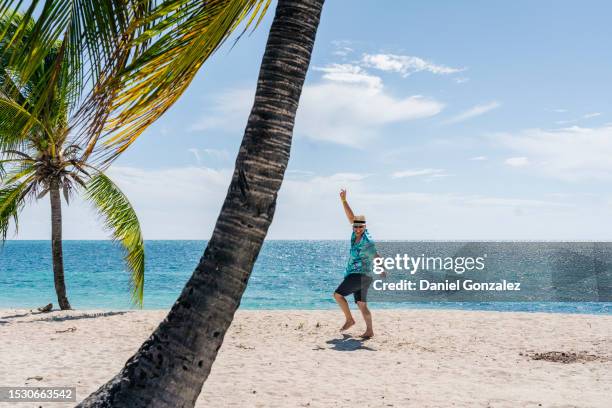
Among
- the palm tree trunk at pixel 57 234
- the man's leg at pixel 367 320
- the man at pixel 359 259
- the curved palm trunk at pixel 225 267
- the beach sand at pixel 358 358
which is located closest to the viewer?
the curved palm trunk at pixel 225 267

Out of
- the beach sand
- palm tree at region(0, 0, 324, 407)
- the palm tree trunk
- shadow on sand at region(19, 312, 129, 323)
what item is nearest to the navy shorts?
the beach sand

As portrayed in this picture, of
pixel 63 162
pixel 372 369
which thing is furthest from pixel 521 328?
pixel 63 162

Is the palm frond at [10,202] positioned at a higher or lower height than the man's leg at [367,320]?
higher

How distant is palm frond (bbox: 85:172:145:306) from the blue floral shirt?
643 centimetres

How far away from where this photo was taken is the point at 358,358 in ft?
29.8

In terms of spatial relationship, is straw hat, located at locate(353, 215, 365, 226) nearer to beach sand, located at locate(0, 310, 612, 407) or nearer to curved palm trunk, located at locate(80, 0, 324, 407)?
beach sand, located at locate(0, 310, 612, 407)

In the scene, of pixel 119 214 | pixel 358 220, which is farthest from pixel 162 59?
pixel 119 214

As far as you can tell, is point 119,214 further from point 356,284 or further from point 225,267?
point 225,267

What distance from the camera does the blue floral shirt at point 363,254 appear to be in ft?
31.7

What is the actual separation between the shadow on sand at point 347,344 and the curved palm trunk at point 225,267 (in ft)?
21.2

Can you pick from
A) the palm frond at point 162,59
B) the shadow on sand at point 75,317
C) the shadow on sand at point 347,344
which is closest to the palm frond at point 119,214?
the shadow on sand at point 75,317

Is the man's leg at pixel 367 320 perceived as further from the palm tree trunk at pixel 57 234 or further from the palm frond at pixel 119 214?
the palm tree trunk at pixel 57 234

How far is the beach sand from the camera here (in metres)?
6.92

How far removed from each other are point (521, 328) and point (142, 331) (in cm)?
829
